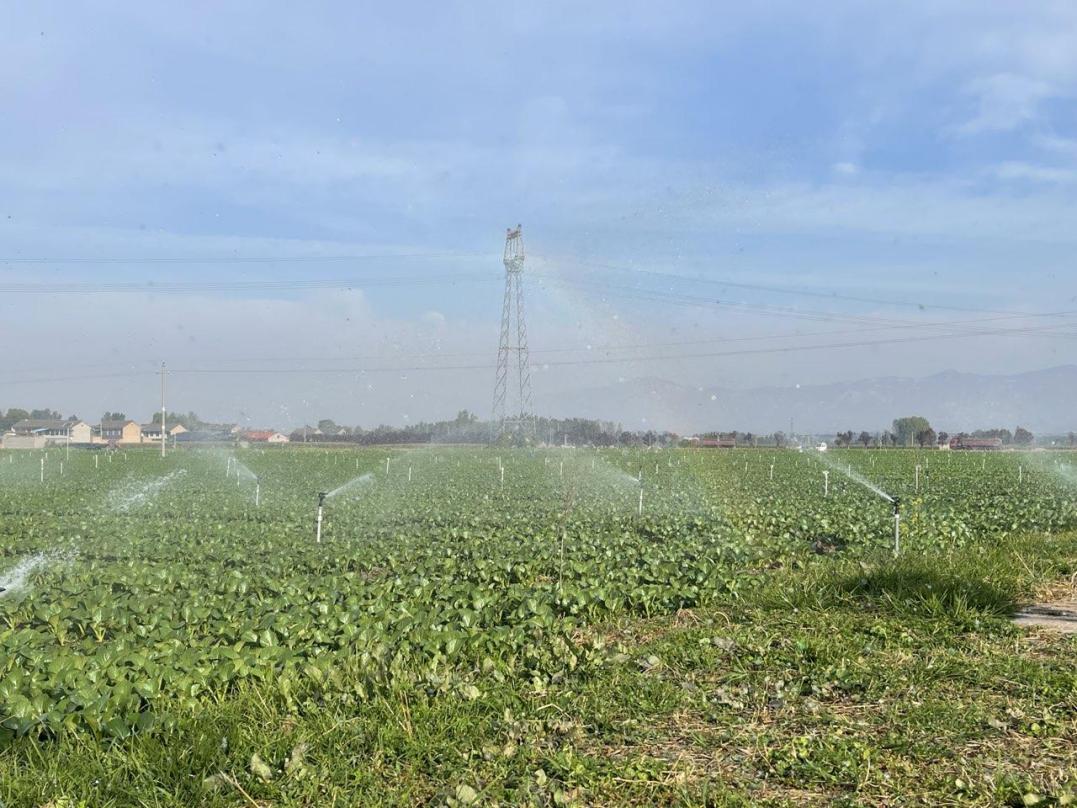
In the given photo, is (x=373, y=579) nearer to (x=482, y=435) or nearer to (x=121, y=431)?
(x=482, y=435)

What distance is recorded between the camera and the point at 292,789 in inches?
182

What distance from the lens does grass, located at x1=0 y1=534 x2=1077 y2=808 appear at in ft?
14.8

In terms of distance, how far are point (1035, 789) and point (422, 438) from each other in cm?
9390

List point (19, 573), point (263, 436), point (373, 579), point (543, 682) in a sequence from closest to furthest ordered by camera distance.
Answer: point (543, 682) → point (373, 579) → point (19, 573) → point (263, 436)

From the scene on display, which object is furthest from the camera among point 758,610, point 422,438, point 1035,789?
point 422,438

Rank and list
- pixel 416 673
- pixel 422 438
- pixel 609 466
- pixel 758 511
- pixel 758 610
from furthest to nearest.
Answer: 1. pixel 422 438
2. pixel 609 466
3. pixel 758 511
4. pixel 758 610
5. pixel 416 673

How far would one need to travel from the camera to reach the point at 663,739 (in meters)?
5.11

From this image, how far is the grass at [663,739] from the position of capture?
4.51m

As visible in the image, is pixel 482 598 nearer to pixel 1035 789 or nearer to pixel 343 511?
pixel 1035 789

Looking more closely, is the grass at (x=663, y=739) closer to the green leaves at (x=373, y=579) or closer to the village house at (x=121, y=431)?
the green leaves at (x=373, y=579)

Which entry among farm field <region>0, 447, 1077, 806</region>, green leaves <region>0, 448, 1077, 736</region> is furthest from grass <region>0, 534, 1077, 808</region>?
green leaves <region>0, 448, 1077, 736</region>

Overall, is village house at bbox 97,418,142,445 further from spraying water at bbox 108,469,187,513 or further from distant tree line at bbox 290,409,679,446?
spraying water at bbox 108,469,187,513

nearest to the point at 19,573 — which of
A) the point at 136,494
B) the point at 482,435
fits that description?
the point at 136,494

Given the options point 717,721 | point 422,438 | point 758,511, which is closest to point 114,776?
point 717,721
